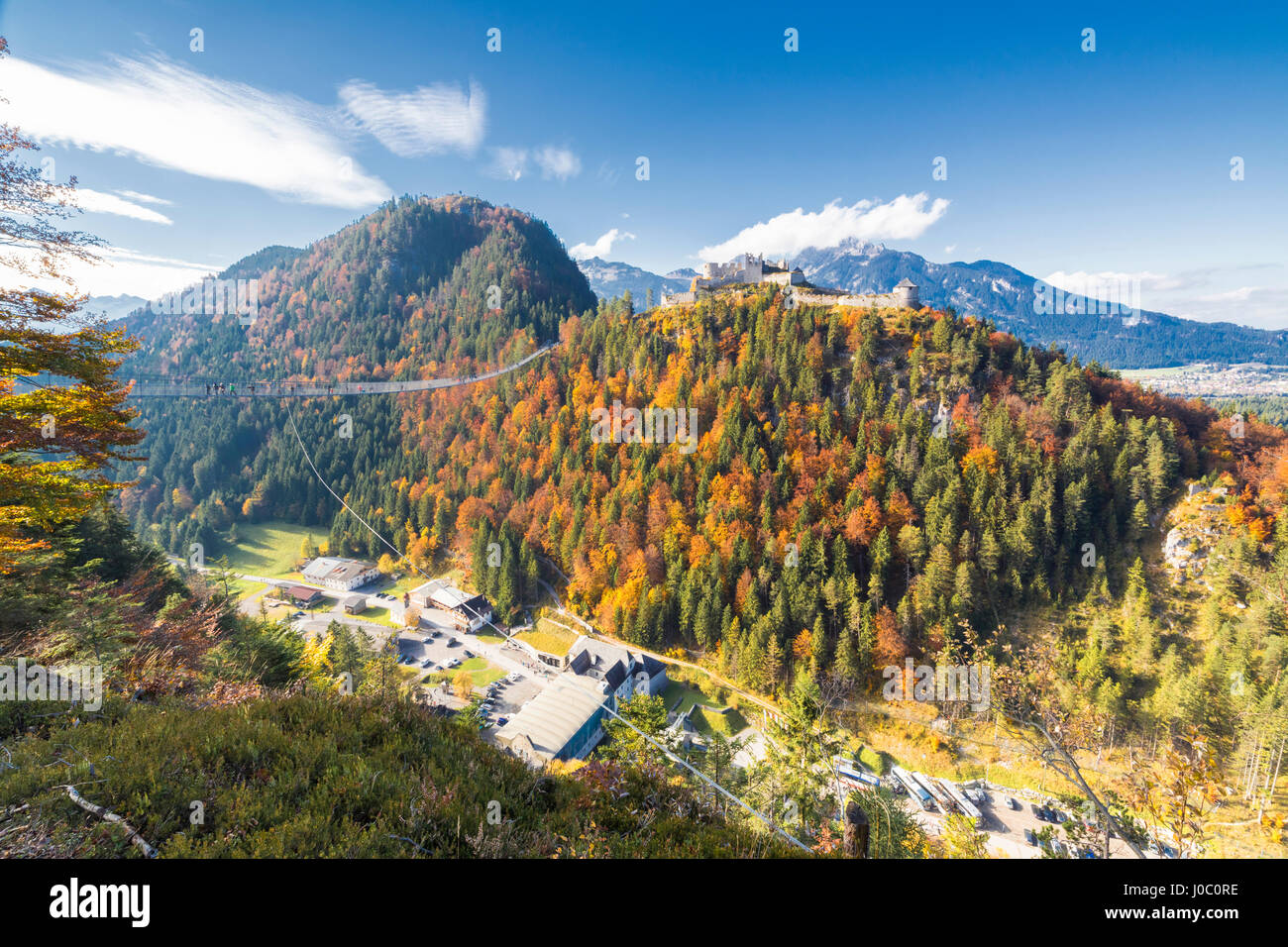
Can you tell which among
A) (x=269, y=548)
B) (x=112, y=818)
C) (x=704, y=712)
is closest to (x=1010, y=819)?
(x=704, y=712)

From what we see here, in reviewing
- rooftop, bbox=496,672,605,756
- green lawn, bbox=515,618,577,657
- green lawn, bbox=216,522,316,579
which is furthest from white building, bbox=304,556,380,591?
rooftop, bbox=496,672,605,756

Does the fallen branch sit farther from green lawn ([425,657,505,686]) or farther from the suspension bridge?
the suspension bridge

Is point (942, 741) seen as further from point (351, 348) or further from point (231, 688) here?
point (351, 348)

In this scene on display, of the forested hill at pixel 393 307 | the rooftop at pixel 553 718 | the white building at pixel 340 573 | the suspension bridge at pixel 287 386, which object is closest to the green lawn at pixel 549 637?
the rooftop at pixel 553 718

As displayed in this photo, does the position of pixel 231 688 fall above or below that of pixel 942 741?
above

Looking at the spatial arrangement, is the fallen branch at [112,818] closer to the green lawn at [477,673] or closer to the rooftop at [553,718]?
the rooftop at [553,718]
